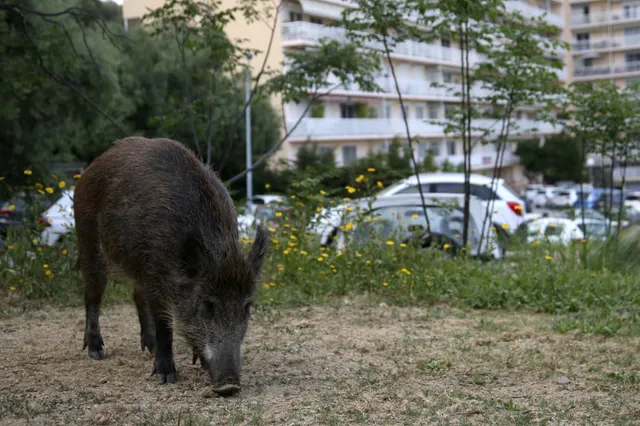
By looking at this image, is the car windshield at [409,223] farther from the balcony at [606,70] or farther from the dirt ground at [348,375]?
the balcony at [606,70]

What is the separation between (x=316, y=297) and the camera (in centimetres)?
855

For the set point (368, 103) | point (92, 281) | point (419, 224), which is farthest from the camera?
point (368, 103)

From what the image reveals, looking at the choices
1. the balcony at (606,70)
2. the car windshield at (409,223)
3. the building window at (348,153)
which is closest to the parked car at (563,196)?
the building window at (348,153)

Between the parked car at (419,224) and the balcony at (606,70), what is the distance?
64.5m

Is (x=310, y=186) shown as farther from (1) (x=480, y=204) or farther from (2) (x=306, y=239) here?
(1) (x=480, y=204)

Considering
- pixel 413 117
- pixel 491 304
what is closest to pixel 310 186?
pixel 491 304

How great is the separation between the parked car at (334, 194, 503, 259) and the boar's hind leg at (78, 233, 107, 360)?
377 cm

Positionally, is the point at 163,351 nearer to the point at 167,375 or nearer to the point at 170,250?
the point at 167,375

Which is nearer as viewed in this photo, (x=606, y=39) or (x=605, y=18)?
(x=605, y=18)

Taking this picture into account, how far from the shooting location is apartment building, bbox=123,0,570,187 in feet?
144

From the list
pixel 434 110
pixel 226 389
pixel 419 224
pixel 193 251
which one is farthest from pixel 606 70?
pixel 226 389

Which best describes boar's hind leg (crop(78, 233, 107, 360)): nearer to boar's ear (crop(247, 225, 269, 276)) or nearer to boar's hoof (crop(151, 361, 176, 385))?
boar's hoof (crop(151, 361, 176, 385))

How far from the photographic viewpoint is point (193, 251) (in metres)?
5.07

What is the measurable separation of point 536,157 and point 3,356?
60.3 meters
